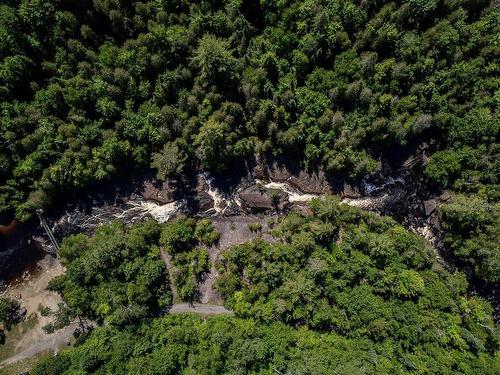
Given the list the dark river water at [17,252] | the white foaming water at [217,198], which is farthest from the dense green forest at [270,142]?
the dark river water at [17,252]

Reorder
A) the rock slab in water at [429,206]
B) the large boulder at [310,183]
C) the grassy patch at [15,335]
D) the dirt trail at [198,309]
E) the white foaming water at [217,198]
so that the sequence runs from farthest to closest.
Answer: the white foaming water at [217,198]
the large boulder at [310,183]
the rock slab in water at [429,206]
the dirt trail at [198,309]
the grassy patch at [15,335]

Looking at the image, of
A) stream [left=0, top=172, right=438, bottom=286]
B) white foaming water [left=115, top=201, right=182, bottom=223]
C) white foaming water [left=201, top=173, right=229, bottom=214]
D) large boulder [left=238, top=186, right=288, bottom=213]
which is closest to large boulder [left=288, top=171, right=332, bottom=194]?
stream [left=0, top=172, right=438, bottom=286]

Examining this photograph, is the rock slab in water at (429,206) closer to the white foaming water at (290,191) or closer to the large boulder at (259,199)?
the white foaming water at (290,191)

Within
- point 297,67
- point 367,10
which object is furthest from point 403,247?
point 367,10

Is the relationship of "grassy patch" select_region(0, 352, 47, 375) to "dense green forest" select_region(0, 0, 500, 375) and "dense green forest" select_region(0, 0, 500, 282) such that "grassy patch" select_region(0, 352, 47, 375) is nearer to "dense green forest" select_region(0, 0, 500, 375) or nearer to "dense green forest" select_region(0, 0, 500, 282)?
"dense green forest" select_region(0, 0, 500, 375)

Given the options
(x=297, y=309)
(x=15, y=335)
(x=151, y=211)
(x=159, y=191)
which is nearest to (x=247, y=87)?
(x=159, y=191)

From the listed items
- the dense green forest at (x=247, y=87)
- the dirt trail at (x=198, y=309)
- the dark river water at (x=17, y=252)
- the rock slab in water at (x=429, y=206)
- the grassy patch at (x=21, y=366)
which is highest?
the dense green forest at (x=247, y=87)

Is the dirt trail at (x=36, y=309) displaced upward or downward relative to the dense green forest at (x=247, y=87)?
downward

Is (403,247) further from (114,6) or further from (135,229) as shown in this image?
(114,6)
